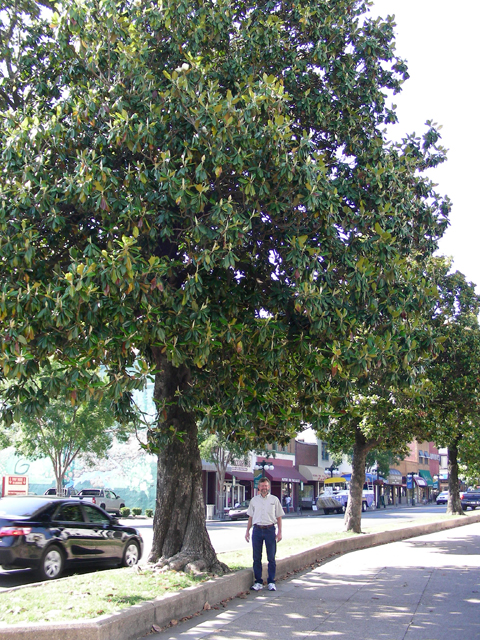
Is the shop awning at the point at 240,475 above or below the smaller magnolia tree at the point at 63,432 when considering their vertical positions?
below

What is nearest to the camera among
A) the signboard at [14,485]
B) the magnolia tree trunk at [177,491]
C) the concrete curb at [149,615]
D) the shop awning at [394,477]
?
the concrete curb at [149,615]

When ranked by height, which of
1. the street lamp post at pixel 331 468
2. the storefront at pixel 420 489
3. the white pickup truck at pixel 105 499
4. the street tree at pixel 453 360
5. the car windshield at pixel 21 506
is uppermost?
the street tree at pixel 453 360

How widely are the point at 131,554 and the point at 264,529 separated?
4.73m

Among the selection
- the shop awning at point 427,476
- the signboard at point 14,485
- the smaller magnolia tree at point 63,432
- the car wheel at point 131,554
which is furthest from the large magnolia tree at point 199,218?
the shop awning at point 427,476

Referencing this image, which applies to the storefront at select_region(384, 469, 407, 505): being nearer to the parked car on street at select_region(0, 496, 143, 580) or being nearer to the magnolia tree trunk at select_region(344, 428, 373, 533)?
the magnolia tree trunk at select_region(344, 428, 373, 533)

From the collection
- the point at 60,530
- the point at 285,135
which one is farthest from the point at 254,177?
the point at 60,530

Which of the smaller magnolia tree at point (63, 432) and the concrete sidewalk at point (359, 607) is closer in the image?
the concrete sidewalk at point (359, 607)

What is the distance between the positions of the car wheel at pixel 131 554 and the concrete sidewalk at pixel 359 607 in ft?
11.8

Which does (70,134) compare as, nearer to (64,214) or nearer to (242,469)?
(64,214)

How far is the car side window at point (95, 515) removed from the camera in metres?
12.3

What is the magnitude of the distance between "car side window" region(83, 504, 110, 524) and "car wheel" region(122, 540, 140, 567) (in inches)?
29.8

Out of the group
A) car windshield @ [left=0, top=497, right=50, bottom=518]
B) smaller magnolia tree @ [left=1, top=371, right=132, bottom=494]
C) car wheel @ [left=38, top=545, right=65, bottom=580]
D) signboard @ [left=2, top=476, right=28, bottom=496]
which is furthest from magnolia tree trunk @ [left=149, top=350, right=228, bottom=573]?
signboard @ [left=2, top=476, right=28, bottom=496]

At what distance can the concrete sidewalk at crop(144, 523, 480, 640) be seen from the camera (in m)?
6.93

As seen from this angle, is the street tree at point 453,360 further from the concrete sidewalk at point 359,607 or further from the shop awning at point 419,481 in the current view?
the shop awning at point 419,481
